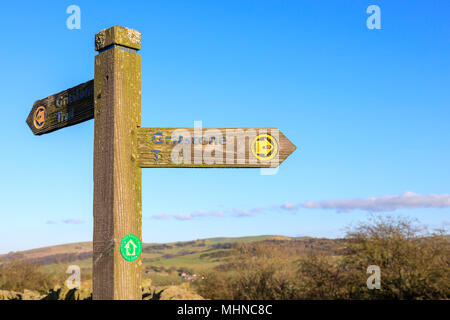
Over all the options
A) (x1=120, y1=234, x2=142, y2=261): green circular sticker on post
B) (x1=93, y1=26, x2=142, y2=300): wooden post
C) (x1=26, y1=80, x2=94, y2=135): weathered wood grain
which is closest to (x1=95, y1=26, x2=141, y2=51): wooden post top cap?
(x1=93, y1=26, x2=142, y2=300): wooden post

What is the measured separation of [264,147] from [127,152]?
3.72 ft

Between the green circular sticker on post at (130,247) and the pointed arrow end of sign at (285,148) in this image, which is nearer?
the green circular sticker on post at (130,247)

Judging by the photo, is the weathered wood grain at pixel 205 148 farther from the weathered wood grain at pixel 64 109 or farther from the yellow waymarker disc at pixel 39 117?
the yellow waymarker disc at pixel 39 117

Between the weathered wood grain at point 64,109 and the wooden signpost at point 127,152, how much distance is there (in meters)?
0.28

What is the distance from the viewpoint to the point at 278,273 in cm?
2025

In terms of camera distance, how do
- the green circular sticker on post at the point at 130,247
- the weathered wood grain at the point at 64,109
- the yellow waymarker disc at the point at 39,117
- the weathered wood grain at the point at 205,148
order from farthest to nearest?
the yellow waymarker disc at the point at 39,117 → the weathered wood grain at the point at 64,109 → the weathered wood grain at the point at 205,148 → the green circular sticker on post at the point at 130,247

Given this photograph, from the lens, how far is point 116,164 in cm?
369

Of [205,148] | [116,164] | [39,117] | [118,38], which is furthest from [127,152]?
[39,117]

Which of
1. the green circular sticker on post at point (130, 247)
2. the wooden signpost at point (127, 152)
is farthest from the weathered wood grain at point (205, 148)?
the green circular sticker on post at point (130, 247)

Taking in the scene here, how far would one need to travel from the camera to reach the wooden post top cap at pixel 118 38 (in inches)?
152

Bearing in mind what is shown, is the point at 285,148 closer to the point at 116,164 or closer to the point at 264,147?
the point at 264,147

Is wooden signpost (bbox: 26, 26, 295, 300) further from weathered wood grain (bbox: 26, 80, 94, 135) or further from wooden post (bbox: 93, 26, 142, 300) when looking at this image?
weathered wood grain (bbox: 26, 80, 94, 135)
